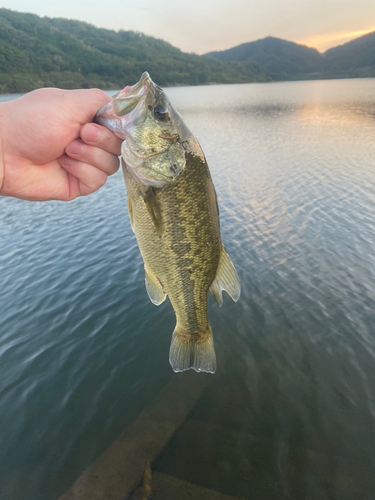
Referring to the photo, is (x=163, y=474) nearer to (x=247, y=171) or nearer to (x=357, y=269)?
(x=357, y=269)

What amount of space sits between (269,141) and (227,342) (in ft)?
87.9

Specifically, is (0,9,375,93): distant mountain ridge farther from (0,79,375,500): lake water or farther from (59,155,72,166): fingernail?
(59,155,72,166): fingernail

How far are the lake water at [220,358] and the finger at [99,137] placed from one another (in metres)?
5.47

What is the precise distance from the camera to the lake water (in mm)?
5270

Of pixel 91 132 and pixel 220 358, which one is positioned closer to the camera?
pixel 91 132

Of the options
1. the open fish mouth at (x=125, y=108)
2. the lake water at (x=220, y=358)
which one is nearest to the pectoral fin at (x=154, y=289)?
the open fish mouth at (x=125, y=108)

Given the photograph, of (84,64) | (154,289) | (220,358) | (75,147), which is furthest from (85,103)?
(84,64)

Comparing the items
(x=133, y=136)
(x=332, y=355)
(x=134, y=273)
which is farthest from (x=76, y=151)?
(x=134, y=273)

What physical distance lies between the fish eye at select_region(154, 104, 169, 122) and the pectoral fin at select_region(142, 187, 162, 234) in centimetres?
57

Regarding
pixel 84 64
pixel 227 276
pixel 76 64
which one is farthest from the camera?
pixel 84 64

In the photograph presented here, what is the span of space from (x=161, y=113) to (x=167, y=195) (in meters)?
0.66

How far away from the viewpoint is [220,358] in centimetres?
745

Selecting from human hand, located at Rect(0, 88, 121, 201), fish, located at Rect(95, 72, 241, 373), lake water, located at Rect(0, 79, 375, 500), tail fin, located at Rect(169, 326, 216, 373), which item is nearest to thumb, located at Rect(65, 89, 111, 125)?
human hand, located at Rect(0, 88, 121, 201)

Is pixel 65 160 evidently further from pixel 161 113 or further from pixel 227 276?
pixel 227 276
